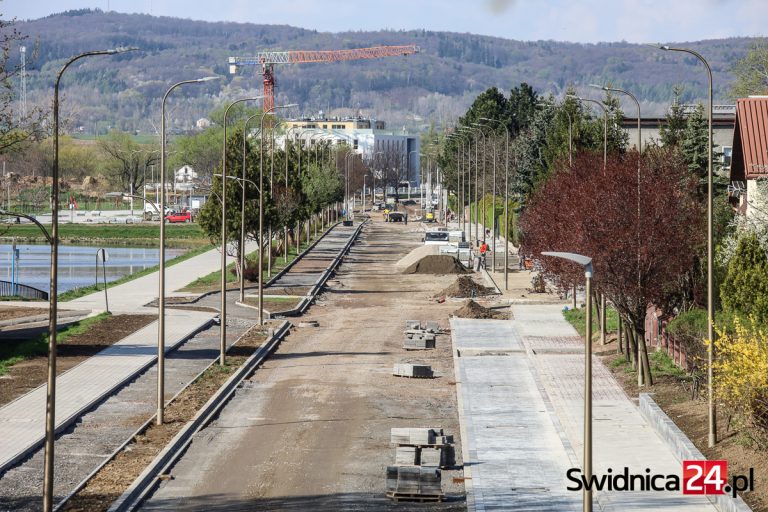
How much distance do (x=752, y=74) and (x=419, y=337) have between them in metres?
67.1

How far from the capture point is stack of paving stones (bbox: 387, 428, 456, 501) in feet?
71.8

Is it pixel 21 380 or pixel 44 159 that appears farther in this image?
pixel 44 159

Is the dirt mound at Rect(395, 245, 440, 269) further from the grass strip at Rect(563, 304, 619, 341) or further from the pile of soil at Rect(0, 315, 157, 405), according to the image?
the pile of soil at Rect(0, 315, 157, 405)

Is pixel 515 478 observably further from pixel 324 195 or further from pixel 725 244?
pixel 324 195

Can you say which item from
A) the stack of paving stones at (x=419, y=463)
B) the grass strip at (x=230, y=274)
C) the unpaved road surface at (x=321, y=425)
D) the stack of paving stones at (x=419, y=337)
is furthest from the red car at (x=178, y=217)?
the stack of paving stones at (x=419, y=463)

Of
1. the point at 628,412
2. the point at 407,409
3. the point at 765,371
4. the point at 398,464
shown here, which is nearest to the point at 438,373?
the point at 407,409

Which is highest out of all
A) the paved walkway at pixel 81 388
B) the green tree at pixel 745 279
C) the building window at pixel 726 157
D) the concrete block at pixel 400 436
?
the building window at pixel 726 157

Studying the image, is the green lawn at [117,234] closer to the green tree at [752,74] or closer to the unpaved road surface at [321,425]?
the green tree at [752,74]

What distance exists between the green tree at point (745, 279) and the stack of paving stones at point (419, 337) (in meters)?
13.2

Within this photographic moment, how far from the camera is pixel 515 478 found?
23312mm

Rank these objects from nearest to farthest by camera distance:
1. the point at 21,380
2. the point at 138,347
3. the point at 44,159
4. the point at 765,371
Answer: the point at 765,371 < the point at 21,380 < the point at 138,347 < the point at 44,159

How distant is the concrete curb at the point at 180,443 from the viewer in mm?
21719

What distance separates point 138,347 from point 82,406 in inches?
427

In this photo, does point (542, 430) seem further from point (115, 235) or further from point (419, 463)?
point (115, 235)
